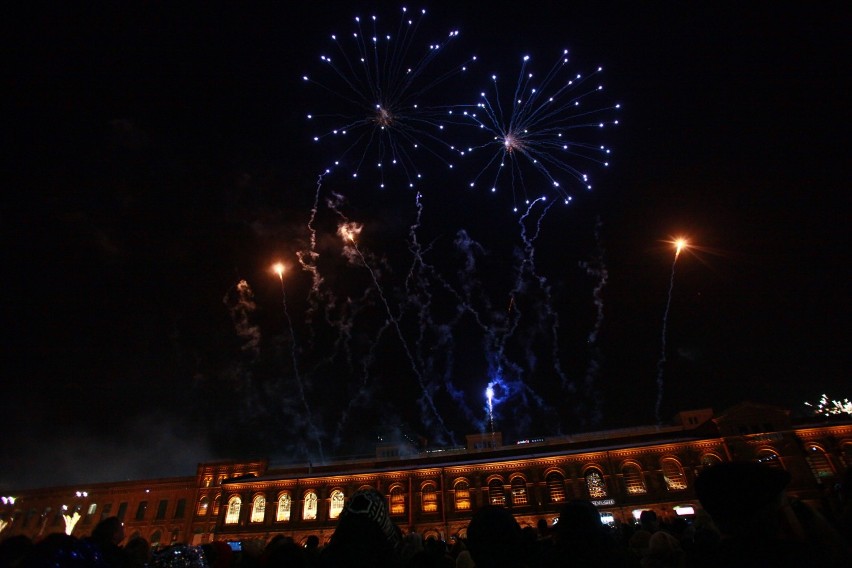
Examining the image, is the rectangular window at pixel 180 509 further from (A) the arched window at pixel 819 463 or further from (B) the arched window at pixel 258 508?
(A) the arched window at pixel 819 463

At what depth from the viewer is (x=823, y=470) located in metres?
33.6

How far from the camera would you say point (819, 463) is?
33844 millimetres

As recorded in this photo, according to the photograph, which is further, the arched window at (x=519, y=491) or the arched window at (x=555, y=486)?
the arched window at (x=519, y=491)

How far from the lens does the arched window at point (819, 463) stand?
3333 cm

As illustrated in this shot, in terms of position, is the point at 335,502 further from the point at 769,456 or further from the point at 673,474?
the point at 769,456

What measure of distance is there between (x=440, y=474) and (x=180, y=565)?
38.4 m

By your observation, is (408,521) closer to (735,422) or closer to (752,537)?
(735,422)

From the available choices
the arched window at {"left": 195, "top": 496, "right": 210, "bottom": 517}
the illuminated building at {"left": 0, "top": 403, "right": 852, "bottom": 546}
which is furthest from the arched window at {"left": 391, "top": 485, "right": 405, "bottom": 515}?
the arched window at {"left": 195, "top": 496, "right": 210, "bottom": 517}

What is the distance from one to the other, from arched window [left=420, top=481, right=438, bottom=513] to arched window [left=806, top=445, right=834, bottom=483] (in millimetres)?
29046

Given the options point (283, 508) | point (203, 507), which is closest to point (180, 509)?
point (203, 507)

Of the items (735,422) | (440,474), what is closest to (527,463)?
(440,474)

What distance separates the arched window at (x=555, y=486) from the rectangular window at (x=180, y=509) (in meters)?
36.4

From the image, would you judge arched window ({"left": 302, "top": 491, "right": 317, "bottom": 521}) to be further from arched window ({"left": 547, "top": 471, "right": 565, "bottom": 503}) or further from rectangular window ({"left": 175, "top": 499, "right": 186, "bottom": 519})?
arched window ({"left": 547, "top": 471, "right": 565, "bottom": 503})

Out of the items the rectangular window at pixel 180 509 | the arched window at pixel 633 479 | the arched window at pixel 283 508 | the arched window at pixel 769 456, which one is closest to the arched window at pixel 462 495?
the arched window at pixel 633 479
